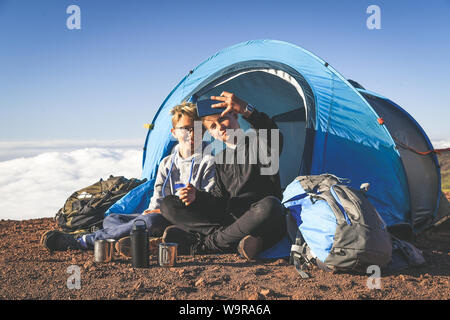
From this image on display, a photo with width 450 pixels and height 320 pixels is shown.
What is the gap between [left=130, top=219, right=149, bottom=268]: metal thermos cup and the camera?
3.23 metres

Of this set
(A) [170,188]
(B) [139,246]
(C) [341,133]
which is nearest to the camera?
(B) [139,246]

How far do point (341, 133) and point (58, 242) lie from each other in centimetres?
310

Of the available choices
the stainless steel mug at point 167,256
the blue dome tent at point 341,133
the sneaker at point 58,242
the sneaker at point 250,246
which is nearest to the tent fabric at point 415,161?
the blue dome tent at point 341,133

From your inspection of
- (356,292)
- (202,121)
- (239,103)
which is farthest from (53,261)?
(356,292)

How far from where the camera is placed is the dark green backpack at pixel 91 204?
16.3ft

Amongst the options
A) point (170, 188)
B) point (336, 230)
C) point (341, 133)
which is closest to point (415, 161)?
point (341, 133)

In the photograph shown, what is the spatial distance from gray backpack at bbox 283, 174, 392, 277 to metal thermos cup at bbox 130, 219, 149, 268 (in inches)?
47.0

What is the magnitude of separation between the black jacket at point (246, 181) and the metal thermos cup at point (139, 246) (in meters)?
0.66

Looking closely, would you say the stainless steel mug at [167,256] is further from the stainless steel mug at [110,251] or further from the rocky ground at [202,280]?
the stainless steel mug at [110,251]

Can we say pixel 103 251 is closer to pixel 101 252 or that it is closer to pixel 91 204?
pixel 101 252

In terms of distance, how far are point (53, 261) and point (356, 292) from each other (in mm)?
2519

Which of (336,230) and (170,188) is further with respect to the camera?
(170,188)

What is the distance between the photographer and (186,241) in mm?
3758
